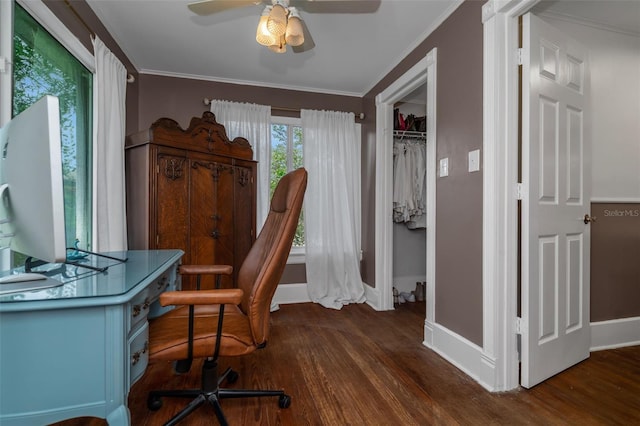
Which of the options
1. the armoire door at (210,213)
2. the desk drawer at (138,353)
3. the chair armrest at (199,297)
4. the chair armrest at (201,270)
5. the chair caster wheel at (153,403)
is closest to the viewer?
the desk drawer at (138,353)

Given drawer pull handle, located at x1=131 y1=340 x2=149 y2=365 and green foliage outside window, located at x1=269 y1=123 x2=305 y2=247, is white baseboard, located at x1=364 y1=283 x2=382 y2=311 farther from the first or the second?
drawer pull handle, located at x1=131 y1=340 x2=149 y2=365

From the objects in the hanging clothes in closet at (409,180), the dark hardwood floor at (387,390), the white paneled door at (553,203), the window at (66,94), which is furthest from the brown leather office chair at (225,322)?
the hanging clothes in closet at (409,180)

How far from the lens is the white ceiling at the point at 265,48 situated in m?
2.06

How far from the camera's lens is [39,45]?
1.64 m

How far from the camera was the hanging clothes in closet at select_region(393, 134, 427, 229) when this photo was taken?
3385 mm

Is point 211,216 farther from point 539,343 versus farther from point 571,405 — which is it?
point 571,405

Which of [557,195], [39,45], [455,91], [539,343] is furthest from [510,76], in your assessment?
[39,45]

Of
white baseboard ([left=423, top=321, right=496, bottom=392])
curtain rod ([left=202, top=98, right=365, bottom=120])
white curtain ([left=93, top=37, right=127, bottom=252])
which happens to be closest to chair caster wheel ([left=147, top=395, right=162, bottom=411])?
white curtain ([left=93, top=37, right=127, bottom=252])

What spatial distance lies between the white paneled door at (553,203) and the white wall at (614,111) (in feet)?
1.12

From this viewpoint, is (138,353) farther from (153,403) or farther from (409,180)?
(409,180)

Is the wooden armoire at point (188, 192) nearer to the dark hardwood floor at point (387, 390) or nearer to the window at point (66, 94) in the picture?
the window at point (66, 94)

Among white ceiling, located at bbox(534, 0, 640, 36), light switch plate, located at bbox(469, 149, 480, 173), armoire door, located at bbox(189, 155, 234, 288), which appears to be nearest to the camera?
light switch plate, located at bbox(469, 149, 480, 173)

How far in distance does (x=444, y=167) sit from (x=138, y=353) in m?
2.08

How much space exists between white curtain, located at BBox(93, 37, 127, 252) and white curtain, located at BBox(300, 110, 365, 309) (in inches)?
68.8
